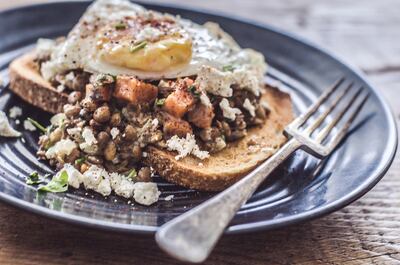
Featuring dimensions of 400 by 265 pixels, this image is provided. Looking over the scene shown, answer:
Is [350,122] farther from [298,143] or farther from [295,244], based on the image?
[295,244]

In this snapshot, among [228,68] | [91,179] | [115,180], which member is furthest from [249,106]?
[91,179]

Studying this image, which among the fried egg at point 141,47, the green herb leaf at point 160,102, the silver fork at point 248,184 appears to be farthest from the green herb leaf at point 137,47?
the silver fork at point 248,184

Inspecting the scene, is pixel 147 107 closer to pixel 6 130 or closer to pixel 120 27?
pixel 120 27

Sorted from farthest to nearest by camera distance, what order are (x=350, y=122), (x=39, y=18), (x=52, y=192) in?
(x=39, y=18) → (x=350, y=122) → (x=52, y=192)

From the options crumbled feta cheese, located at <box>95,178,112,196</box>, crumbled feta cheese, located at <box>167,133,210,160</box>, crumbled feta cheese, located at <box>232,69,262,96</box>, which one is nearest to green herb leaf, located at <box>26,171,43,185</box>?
crumbled feta cheese, located at <box>95,178,112,196</box>

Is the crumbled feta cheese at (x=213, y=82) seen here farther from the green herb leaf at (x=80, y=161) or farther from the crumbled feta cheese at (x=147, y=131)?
the green herb leaf at (x=80, y=161)

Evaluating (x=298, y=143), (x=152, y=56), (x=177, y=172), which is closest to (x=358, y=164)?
(x=298, y=143)

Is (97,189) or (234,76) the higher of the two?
(234,76)
